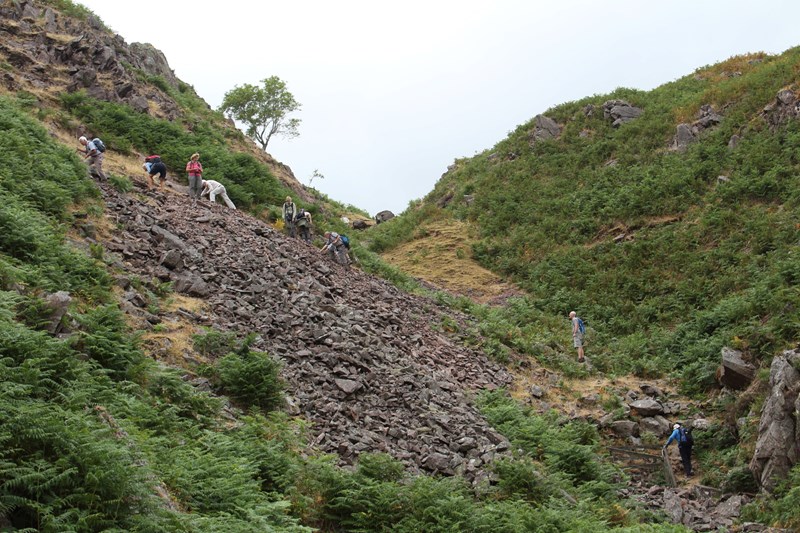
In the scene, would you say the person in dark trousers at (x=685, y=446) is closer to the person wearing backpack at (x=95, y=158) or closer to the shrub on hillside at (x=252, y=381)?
the shrub on hillside at (x=252, y=381)

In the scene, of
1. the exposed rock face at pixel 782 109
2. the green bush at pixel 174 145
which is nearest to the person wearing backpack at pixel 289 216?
the green bush at pixel 174 145

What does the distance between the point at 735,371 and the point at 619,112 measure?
2374 centimetres

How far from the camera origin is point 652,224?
1078 inches

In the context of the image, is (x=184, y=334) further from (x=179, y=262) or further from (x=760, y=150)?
(x=760, y=150)

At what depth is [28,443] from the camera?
594 centimetres

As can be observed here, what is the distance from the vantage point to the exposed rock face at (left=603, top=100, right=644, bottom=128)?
36.6 metres

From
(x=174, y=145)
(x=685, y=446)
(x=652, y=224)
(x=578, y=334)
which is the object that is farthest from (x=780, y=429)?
(x=174, y=145)

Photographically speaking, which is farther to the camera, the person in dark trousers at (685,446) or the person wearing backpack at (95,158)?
the person wearing backpack at (95,158)

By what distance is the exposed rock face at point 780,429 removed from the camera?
487 inches

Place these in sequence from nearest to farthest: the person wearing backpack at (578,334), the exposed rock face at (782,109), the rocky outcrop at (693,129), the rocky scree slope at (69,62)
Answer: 1. the person wearing backpack at (578,334)
2. the rocky scree slope at (69,62)
3. the exposed rock face at (782,109)
4. the rocky outcrop at (693,129)

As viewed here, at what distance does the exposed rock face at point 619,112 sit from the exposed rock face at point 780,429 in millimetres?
25148

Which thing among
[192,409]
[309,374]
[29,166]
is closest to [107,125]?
[29,166]

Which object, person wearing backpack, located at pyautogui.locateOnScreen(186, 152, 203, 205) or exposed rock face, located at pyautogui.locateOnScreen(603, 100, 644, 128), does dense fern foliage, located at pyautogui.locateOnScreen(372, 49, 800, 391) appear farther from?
person wearing backpack, located at pyautogui.locateOnScreen(186, 152, 203, 205)

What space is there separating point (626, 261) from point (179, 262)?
1768 centimetres
